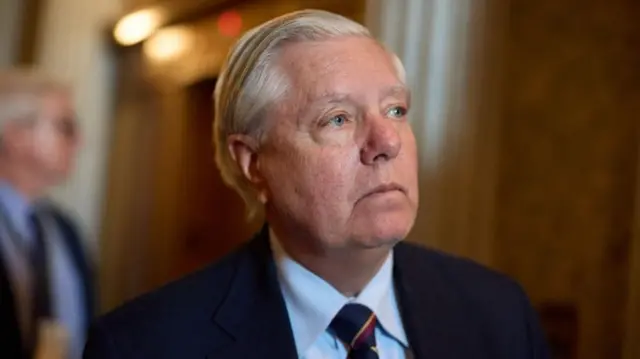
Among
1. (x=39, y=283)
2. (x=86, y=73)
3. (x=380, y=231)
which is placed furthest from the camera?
(x=86, y=73)

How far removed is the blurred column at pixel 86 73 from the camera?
12.9 ft

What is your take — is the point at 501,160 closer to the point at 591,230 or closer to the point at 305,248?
the point at 591,230

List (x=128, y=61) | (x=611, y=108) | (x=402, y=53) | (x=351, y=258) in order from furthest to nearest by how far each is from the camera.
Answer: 1. (x=128, y=61)
2. (x=611, y=108)
3. (x=402, y=53)
4. (x=351, y=258)

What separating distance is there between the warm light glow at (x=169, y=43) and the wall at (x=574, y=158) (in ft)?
4.39

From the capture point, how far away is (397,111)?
1.42m

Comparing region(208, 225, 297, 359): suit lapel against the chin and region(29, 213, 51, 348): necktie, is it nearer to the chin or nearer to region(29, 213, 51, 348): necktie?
the chin

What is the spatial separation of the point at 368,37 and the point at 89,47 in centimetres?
269

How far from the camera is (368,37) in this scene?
4.82 feet

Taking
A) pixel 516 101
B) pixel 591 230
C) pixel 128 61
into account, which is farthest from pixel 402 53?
pixel 128 61

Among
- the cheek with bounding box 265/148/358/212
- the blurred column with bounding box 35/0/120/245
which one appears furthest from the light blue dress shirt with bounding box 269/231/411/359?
the blurred column with bounding box 35/0/120/245

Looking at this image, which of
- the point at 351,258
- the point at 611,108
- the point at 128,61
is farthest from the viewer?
the point at 128,61

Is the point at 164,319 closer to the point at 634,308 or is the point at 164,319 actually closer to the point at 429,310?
the point at 429,310

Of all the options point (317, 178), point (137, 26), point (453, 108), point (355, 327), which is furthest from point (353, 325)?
point (137, 26)

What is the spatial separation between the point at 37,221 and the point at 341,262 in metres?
1.15
